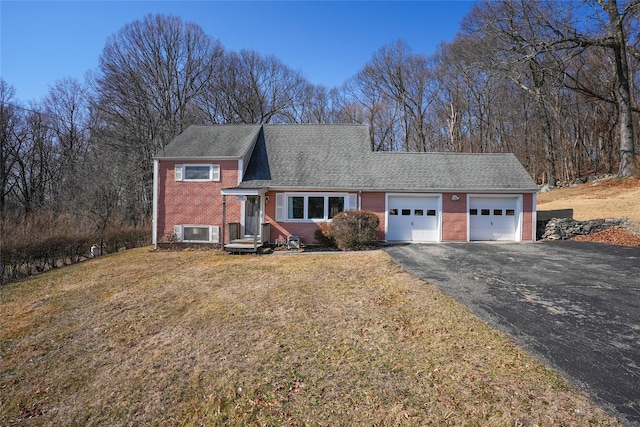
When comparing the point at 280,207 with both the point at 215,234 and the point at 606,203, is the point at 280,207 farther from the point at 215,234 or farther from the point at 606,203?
the point at 606,203

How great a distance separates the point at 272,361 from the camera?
4.13m

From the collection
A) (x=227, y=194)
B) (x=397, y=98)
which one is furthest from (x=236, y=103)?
(x=227, y=194)

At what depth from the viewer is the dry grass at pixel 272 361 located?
3.14m

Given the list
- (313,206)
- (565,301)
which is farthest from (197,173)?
(565,301)

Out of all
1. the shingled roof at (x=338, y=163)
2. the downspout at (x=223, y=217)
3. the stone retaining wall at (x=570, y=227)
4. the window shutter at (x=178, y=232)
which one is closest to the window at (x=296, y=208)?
the shingled roof at (x=338, y=163)

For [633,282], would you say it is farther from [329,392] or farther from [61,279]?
[61,279]

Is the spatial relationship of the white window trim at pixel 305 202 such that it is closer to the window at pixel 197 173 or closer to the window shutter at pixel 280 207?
the window shutter at pixel 280 207

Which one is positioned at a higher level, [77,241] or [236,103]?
[236,103]

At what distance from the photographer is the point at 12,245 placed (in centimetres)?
1034

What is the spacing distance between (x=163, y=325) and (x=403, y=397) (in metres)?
4.52

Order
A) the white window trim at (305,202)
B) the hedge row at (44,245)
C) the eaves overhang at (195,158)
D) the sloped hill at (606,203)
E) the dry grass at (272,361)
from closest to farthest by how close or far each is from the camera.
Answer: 1. the dry grass at (272,361)
2. the hedge row at (44,245)
3. the sloped hill at (606,203)
4. the white window trim at (305,202)
5. the eaves overhang at (195,158)

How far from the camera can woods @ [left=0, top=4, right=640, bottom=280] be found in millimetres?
18484

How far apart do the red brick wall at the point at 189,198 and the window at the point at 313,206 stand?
2.58 m

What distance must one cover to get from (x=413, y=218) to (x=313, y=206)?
4731mm
